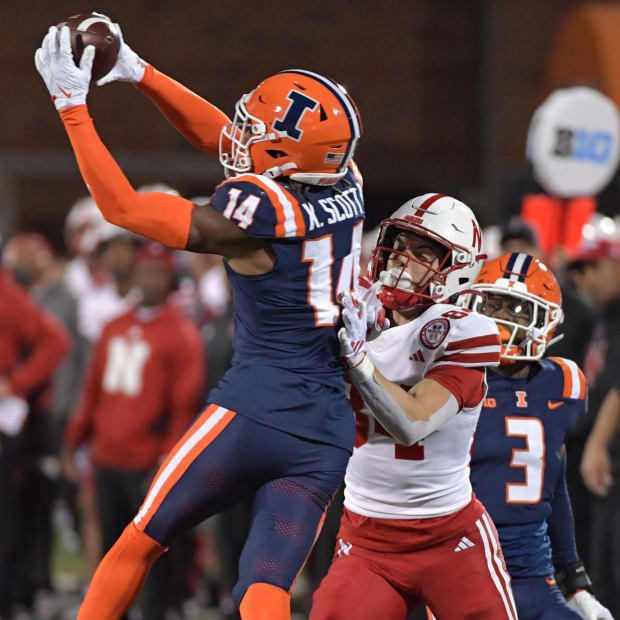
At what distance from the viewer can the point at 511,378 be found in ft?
12.7

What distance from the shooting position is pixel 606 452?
5.09 metres

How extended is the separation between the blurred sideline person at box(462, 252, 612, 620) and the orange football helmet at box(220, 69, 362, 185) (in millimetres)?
745

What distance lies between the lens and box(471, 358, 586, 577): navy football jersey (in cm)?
373

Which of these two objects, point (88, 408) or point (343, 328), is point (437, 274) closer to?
point (343, 328)

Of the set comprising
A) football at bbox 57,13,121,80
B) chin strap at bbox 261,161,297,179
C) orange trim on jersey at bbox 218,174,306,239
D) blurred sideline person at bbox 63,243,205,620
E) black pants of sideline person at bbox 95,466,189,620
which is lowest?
black pants of sideline person at bbox 95,466,189,620

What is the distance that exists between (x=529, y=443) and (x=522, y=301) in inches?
16.6

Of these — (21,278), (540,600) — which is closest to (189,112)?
(540,600)

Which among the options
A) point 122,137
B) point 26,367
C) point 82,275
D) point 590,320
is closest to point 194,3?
point 122,137

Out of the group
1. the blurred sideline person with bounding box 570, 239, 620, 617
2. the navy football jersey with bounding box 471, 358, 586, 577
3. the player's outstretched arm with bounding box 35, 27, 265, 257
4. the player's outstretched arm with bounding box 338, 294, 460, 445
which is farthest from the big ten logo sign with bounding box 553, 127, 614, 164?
the player's outstretched arm with bounding box 35, 27, 265, 257

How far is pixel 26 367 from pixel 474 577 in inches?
143

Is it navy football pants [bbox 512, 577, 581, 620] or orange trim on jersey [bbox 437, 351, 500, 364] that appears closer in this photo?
orange trim on jersey [bbox 437, 351, 500, 364]

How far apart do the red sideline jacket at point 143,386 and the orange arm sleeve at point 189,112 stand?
2.41 meters

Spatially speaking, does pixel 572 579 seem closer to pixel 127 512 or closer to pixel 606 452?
pixel 606 452

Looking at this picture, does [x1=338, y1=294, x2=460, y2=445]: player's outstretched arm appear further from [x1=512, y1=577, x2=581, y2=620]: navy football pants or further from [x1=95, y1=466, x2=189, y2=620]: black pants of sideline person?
[x1=95, y1=466, x2=189, y2=620]: black pants of sideline person
